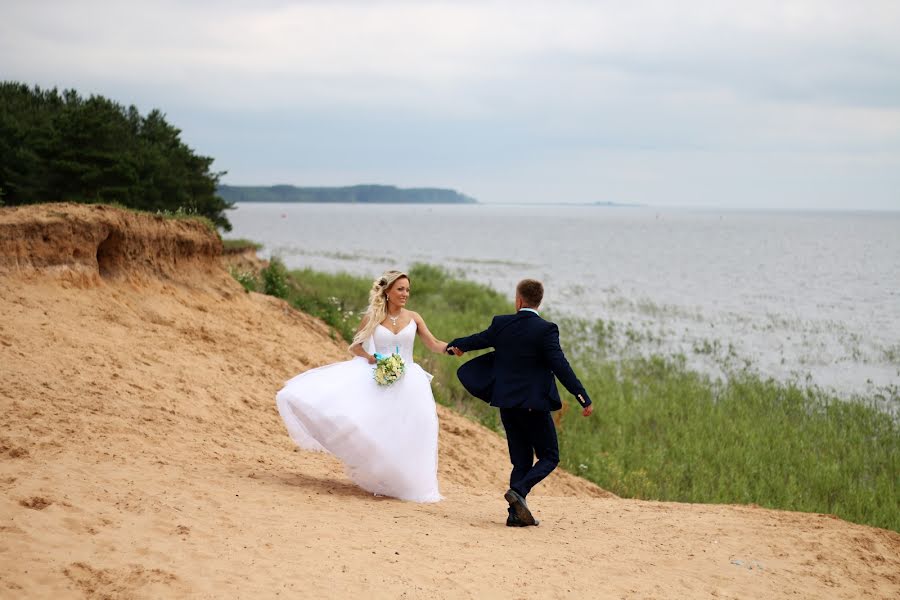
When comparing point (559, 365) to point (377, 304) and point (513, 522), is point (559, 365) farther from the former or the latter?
point (377, 304)

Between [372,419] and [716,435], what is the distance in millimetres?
11146

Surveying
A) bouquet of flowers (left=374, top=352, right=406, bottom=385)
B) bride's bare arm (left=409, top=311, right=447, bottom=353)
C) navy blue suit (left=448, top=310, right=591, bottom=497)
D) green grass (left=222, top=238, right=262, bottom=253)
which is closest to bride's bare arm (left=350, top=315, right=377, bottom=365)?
bouquet of flowers (left=374, top=352, right=406, bottom=385)

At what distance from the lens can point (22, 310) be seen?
1294cm

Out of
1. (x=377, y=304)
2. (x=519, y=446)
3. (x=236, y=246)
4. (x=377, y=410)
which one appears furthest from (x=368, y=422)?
(x=236, y=246)

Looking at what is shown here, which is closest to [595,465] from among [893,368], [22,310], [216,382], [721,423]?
[721,423]

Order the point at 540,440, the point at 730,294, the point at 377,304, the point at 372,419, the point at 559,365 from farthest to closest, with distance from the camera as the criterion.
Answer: the point at 730,294 → the point at 377,304 → the point at 372,419 → the point at 540,440 → the point at 559,365

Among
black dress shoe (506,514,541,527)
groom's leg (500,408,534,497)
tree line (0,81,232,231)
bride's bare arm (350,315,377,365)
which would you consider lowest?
black dress shoe (506,514,541,527)

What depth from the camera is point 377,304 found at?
9.45 meters

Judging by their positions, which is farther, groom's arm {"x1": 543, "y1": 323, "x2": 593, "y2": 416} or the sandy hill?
groom's arm {"x1": 543, "y1": 323, "x2": 593, "y2": 416}

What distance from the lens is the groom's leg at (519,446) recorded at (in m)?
8.84

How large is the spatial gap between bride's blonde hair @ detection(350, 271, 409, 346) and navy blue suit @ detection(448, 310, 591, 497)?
3.52 ft

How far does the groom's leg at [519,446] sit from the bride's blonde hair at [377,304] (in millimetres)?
1713

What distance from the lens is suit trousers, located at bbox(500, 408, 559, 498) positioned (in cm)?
873

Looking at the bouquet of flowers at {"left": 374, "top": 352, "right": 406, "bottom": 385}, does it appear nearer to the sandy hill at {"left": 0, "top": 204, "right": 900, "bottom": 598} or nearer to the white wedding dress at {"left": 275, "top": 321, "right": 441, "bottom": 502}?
the white wedding dress at {"left": 275, "top": 321, "right": 441, "bottom": 502}
